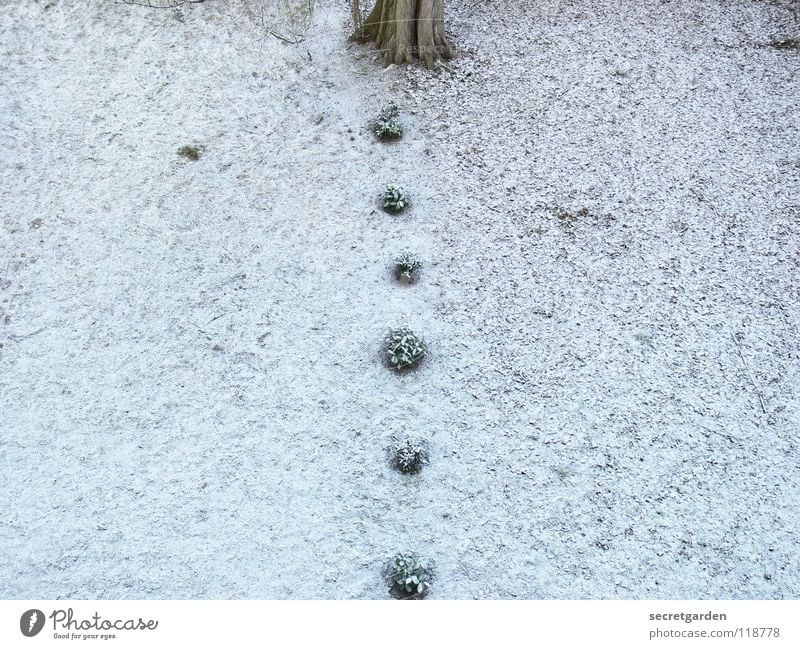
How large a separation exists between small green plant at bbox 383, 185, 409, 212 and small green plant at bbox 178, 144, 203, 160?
2.27 meters

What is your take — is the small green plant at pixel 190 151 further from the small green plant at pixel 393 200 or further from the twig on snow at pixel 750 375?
the twig on snow at pixel 750 375

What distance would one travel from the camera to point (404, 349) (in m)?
5.83

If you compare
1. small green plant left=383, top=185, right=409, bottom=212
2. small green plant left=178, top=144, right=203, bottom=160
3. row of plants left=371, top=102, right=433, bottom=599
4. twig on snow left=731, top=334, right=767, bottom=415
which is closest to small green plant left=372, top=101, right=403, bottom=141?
row of plants left=371, top=102, right=433, bottom=599

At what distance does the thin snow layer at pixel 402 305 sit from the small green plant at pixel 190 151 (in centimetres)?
8

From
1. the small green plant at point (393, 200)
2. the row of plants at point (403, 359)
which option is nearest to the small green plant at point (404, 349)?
the row of plants at point (403, 359)

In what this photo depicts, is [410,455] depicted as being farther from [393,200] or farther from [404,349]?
[393,200]

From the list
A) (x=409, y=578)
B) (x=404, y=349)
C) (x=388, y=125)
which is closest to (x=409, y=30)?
(x=388, y=125)

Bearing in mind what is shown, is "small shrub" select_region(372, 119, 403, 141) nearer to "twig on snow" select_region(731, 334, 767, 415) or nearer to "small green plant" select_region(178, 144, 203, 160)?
"small green plant" select_region(178, 144, 203, 160)

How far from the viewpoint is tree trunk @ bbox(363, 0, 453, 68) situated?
26.1 feet

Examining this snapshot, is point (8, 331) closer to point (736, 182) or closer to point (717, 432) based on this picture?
point (717, 432)

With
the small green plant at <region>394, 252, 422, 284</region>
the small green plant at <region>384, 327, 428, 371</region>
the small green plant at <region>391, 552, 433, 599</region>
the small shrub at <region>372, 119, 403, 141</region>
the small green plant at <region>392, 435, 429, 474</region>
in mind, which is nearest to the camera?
the small green plant at <region>391, 552, 433, 599</region>

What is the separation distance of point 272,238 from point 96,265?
1.77 meters

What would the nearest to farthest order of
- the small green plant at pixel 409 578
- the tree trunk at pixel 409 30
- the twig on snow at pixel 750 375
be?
the small green plant at pixel 409 578
the twig on snow at pixel 750 375
the tree trunk at pixel 409 30

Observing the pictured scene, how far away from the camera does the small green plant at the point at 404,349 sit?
19.1 feet
